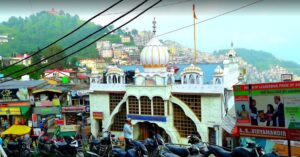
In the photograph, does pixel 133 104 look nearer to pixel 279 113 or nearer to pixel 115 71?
pixel 115 71

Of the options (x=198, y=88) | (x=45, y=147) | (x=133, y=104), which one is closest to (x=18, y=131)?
(x=133, y=104)

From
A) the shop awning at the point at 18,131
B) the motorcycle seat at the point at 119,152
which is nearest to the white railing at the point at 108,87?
the shop awning at the point at 18,131

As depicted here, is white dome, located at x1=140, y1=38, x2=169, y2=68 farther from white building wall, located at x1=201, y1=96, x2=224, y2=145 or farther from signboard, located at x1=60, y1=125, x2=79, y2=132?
signboard, located at x1=60, y1=125, x2=79, y2=132

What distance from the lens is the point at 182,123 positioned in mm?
19016

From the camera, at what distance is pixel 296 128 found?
887cm

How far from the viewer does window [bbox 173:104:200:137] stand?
18.9 m

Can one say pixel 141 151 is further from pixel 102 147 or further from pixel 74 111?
pixel 74 111

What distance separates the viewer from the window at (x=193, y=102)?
1831cm

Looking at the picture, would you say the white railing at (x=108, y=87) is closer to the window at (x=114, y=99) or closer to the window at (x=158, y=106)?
the window at (x=114, y=99)

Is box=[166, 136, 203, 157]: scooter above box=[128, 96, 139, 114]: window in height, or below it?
below

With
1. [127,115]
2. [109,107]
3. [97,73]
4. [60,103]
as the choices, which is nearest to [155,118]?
[127,115]

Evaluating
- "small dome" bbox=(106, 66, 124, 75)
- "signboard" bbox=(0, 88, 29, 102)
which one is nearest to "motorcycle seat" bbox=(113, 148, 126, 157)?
"small dome" bbox=(106, 66, 124, 75)

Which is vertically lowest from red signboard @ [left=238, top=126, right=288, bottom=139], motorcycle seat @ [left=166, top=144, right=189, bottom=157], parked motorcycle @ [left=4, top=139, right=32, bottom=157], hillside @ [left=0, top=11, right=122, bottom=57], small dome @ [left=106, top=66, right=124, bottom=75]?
parked motorcycle @ [left=4, top=139, right=32, bottom=157]

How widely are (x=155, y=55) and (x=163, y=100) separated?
292cm
